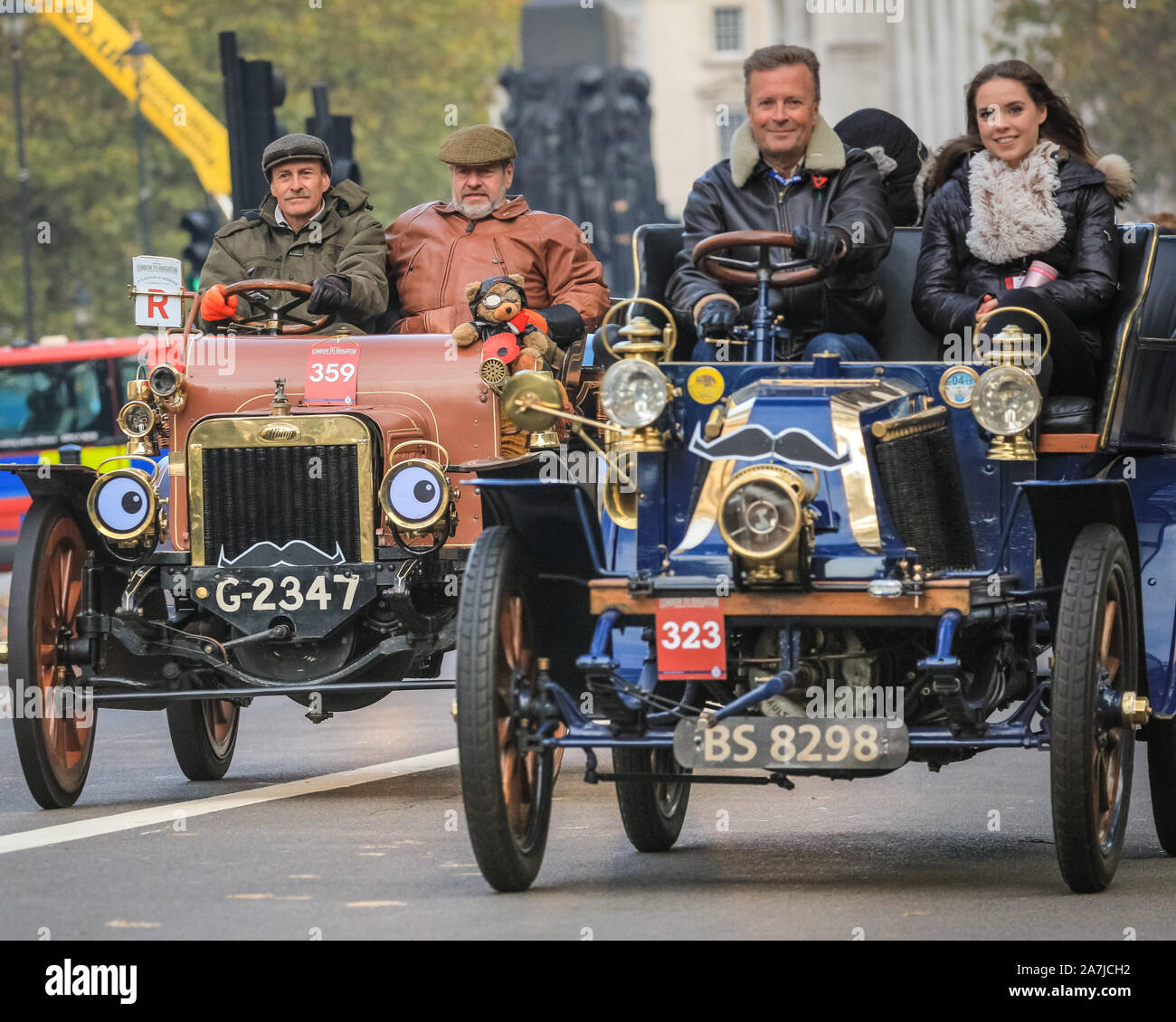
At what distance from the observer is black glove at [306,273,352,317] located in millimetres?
11055

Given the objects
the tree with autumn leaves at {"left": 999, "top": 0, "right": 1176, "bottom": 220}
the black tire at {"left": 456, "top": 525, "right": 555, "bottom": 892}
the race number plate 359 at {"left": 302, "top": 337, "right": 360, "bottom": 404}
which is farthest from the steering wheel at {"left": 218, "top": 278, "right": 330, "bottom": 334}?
the tree with autumn leaves at {"left": 999, "top": 0, "right": 1176, "bottom": 220}

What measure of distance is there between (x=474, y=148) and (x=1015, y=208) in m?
3.29

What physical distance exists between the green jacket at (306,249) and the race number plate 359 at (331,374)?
22.0 inches

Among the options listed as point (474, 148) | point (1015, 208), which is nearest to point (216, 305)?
point (474, 148)

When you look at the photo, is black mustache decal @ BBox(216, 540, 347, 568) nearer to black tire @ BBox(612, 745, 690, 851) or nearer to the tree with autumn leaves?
black tire @ BBox(612, 745, 690, 851)

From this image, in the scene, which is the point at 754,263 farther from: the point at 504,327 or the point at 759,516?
the point at 504,327

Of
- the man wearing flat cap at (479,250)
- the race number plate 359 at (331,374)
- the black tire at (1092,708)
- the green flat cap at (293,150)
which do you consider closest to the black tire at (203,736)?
the race number plate 359 at (331,374)

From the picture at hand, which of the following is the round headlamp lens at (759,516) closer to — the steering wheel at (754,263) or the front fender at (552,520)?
the front fender at (552,520)

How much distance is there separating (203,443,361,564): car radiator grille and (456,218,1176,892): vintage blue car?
2.27 meters

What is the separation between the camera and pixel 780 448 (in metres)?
7.83

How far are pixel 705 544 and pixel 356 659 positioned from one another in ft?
9.79
